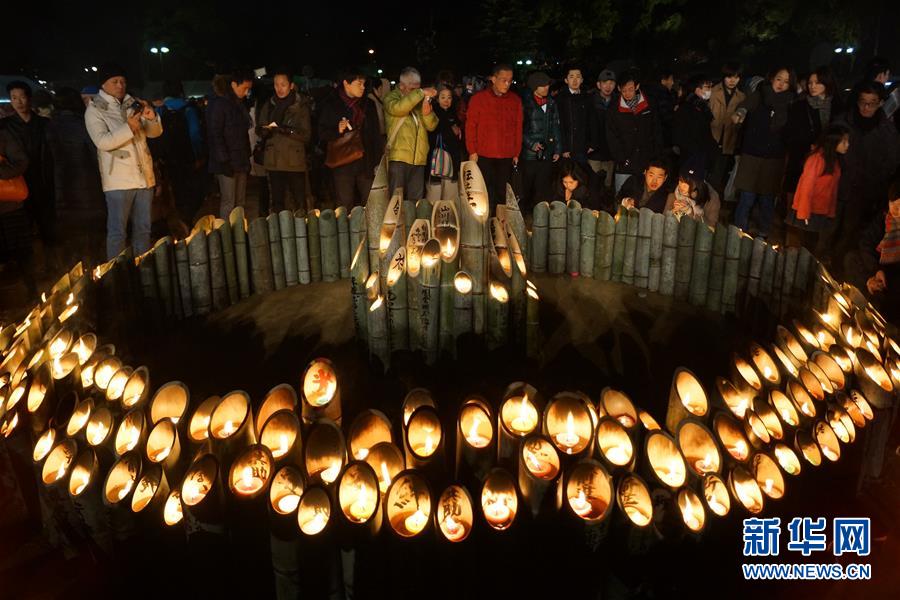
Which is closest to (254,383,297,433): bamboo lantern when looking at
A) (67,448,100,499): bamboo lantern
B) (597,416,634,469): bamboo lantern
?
(67,448,100,499): bamboo lantern

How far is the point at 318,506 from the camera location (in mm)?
2195

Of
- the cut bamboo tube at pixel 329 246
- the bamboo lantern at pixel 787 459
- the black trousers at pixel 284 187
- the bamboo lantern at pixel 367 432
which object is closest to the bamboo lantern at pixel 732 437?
the bamboo lantern at pixel 787 459

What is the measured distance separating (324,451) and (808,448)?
1871 mm

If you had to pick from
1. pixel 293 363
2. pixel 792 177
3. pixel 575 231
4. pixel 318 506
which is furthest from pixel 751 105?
pixel 318 506

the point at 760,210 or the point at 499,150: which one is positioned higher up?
the point at 499,150

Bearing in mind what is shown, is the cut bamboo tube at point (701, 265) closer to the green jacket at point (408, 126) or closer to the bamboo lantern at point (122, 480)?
the green jacket at point (408, 126)

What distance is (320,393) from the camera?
2.82 metres

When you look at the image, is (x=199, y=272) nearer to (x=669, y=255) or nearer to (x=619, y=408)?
(x=619, y=408)

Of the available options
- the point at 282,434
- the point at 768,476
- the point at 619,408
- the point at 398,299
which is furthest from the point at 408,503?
the point at 398,299

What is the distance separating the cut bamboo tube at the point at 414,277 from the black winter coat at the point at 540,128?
3.64 meters

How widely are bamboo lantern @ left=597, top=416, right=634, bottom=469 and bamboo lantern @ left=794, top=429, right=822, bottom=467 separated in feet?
2.28

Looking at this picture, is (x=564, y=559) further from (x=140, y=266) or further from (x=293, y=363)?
(x=140, y=266)

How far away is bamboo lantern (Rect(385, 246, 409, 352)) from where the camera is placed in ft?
12.7

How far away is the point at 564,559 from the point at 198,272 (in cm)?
351
